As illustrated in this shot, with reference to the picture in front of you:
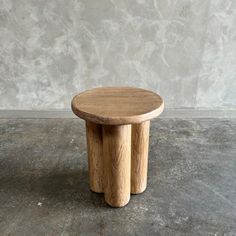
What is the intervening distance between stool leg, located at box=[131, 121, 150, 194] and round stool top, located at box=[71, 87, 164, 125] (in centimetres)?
15

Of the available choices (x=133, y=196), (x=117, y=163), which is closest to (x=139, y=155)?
(x=117, y=163)

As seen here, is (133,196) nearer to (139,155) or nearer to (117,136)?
(139,155)

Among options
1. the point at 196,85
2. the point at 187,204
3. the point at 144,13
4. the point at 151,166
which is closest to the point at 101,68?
the point at 144,13

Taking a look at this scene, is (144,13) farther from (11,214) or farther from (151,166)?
(11,214)

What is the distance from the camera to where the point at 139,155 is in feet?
5.38

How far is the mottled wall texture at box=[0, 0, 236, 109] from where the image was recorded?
2523mm

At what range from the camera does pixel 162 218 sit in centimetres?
156

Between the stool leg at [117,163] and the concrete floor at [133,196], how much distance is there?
90mm

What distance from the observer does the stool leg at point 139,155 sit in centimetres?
159

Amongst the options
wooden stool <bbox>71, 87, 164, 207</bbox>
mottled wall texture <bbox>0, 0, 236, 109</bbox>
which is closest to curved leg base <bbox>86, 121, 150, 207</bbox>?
wooden stool <bbox>71, 87, 164, 207</bbox>

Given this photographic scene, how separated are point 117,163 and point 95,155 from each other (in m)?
0.20

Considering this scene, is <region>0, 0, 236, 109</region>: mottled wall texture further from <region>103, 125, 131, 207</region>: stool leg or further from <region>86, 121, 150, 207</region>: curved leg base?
<region>103, 125, 131, 207</region>: stool leg

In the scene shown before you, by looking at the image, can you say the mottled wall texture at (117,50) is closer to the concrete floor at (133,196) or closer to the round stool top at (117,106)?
the concrete floor at (133,196)

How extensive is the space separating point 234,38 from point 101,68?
4.37 feet
